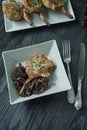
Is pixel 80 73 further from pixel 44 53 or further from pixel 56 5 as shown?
pixel 56 5

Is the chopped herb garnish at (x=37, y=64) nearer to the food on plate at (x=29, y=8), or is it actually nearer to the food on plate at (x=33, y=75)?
the food on plate at (x=33, y=75)

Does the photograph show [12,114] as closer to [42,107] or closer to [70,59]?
[42,107]

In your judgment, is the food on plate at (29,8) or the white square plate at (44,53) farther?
the food on plate at (29,8)

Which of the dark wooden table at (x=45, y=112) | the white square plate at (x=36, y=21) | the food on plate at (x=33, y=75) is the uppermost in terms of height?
the white square plate at (x=36, y=21)

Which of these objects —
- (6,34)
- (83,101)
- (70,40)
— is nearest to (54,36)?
(70,40)

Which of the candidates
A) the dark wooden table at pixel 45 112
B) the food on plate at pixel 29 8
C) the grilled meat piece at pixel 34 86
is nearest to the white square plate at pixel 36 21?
the food on plate at pixel 29 8

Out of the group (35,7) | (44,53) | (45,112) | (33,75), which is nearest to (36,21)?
(35,7)

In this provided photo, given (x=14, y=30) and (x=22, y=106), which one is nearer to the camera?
(x=22, y=106)
